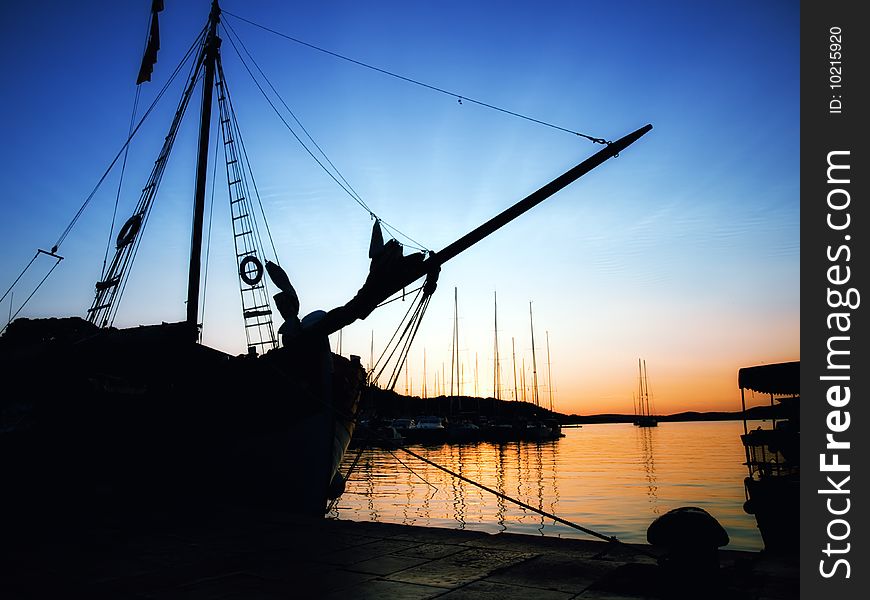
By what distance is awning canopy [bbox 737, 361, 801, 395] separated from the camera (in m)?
14.5

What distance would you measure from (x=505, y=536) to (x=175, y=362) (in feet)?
30.1

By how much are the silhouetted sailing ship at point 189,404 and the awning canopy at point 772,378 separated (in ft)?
22.7

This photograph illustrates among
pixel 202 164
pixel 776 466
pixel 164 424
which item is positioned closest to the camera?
pixel 164 424

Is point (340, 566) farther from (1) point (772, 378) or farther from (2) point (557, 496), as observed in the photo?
(2) point (557, 496)

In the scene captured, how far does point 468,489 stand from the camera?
102 feet

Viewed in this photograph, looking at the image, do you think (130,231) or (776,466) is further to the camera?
(130,231)

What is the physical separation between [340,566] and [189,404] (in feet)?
28.0

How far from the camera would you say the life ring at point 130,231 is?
19.9 meters

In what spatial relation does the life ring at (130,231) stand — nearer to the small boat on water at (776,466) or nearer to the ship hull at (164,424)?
the ship hull at (164,424)

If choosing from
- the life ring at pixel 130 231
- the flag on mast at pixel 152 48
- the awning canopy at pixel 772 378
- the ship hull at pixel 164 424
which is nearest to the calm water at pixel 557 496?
the ship hull at pixel 164 424

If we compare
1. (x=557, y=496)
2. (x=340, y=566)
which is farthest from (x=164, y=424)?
(x=557, y=496)

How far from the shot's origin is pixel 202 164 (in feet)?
62.6

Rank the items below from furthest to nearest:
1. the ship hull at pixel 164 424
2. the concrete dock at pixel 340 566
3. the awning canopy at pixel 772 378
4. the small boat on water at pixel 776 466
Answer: the awning canopy at pixel 772 378, the small boat on water at pixel 776 466, the ship hull at pixel 164 424, the concrete dock at pixel 340 566
